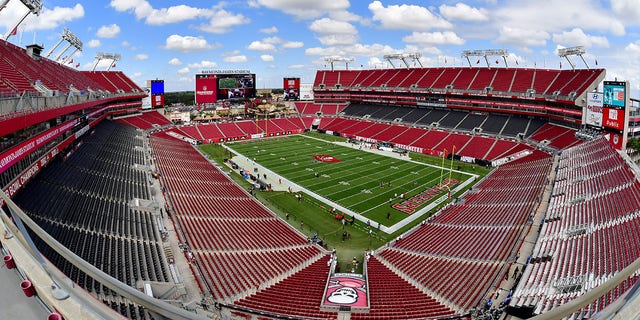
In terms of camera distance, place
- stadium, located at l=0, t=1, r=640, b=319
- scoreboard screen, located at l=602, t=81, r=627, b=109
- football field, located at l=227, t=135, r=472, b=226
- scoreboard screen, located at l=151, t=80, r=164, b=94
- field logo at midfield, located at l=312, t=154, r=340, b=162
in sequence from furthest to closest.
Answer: scoreboard screen, located at l=151, t=80, r=164, b=94 < field logo at midfield, located at l=312, t=154, r=340, b=162 < scoreboard screen, located at l=602, t=81, r=627, b=109 < football field, located at l=227, t=135, r=472, b=226 < stadium, located at l=0, t=1, r=640, b=319

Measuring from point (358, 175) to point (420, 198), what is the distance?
9478mm

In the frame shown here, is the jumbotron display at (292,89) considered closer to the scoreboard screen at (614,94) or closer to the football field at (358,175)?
the football field at (358,175)

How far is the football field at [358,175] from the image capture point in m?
34.1

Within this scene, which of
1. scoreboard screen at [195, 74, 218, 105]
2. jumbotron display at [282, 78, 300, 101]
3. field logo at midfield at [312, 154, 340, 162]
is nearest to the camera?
field logo at midfield at [312, 154, 340, 162]

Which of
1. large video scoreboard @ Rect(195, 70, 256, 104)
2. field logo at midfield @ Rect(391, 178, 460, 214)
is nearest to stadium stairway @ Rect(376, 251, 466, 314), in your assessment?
field logo at midfield @ Rect(391, 178, 460, 214)

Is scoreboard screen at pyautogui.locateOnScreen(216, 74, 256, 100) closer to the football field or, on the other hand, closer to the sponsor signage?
the football field

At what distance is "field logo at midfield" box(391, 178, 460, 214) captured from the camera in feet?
108

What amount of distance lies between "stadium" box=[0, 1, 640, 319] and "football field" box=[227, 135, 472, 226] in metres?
0.31

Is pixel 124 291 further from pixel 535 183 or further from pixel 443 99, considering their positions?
pixel 443 99

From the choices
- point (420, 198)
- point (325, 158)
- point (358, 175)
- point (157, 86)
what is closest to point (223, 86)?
point (157, 86)

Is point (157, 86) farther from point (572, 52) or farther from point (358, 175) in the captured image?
point (572, 52)

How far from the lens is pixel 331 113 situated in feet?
275

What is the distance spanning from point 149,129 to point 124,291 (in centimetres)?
→ 6537

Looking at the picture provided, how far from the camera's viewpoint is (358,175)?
43.4m
